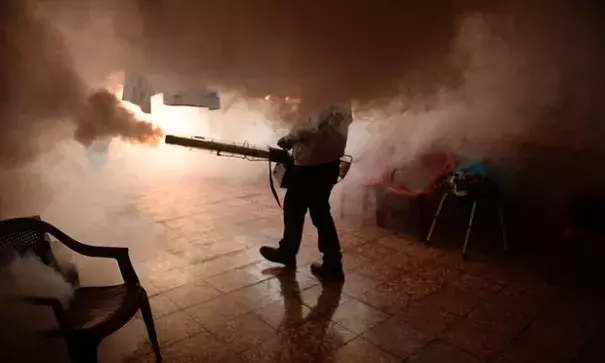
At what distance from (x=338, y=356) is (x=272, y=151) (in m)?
1.26

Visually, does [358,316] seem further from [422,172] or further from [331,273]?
[422,172]

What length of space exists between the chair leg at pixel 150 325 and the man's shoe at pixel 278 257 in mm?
1098

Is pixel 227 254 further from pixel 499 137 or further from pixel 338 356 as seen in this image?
pixel 499 137

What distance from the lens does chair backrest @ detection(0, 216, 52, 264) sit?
1792 millimetres

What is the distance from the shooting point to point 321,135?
2.57 m

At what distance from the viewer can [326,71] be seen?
7.48ft

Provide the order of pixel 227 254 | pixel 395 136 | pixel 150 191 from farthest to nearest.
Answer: pixel 150 191 → pixel 395 136 → pixel 227 254

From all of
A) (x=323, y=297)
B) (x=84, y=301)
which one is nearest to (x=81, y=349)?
(x=84, y=301)

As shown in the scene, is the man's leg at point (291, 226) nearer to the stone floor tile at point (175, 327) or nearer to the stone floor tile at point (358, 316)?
the stone floor tile at point (358, 316)

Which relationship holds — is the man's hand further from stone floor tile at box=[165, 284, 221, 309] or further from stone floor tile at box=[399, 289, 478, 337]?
stone floor tile at box=[399, 289, 478, 337]

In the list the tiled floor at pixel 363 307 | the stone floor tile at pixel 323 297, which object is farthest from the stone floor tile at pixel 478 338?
the stone floor tile at pixel 323 297

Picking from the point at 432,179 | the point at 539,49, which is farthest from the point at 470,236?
the point at 539,49

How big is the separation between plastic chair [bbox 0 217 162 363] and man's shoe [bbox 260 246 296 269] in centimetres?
113

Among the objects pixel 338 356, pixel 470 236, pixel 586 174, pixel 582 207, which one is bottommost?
pixel 338 356
